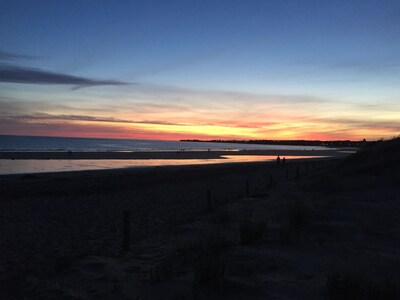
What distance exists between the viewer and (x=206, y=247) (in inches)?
332

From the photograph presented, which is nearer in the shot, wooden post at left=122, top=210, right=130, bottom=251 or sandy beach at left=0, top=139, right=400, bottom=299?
sandy beach at left=0, top=139, right=400, bottom=299

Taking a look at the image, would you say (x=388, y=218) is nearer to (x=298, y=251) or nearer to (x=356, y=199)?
(x=356, y=199)

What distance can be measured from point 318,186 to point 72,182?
14540 millimetres

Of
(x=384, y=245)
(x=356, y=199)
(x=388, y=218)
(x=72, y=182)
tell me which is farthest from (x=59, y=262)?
(x=72, y=182)

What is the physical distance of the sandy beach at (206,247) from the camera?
629cm

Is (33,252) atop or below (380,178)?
below

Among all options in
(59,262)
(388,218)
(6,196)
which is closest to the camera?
(59,262)

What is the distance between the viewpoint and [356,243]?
28.1 ft

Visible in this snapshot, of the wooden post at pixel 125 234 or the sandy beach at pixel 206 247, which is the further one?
the wooden post at pixel 125 234

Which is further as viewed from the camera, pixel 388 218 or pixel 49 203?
pixel 49 203

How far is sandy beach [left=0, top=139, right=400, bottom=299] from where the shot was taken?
6288 millimetres

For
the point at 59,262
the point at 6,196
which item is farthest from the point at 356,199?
the point at 6,196

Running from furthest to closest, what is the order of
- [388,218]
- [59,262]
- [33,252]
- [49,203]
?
[49,203] → [388,218] → [33,252] → [59,262]

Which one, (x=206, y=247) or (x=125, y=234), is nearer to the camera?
(x=206, y=247)
